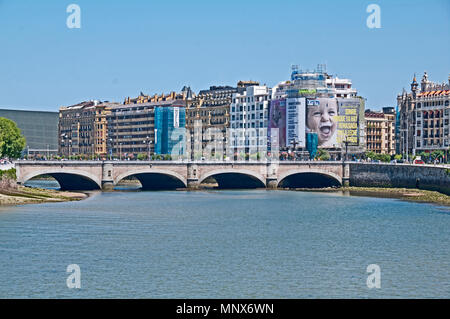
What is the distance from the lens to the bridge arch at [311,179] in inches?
6294

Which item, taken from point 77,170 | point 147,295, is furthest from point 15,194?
point 147,295

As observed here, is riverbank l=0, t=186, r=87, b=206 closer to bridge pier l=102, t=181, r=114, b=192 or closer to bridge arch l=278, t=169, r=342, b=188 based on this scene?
bridge pier l=102, t=181, r=114, b=192

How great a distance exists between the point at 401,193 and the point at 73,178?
5652 cm

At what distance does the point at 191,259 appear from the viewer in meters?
59.9

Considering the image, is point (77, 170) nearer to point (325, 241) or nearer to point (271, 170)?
point (271, 170)

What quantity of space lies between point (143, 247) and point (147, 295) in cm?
1741

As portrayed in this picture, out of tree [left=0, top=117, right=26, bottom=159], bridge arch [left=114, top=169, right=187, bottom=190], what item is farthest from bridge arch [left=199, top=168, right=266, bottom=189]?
tree [left=0, top=117, right=26, bottom=159]

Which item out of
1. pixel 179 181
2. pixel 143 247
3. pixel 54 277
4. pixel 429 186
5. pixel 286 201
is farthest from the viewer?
pixel 179 181

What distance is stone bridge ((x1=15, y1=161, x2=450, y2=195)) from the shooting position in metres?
131

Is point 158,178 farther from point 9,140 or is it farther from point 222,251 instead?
point 222,251

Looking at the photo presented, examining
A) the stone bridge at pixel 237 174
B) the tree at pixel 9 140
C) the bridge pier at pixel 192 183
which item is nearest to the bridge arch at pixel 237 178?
the stone bridge at pixel 237 174

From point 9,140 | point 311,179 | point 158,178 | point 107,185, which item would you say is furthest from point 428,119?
point 9,140

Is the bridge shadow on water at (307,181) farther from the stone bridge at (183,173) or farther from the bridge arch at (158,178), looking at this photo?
the bridge arch at (158,178)
